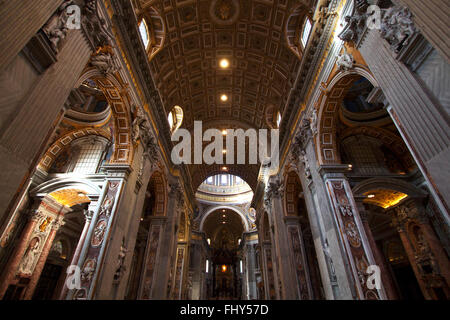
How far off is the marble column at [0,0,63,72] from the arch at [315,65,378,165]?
778 cm

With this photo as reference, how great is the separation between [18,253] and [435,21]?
15.2 m

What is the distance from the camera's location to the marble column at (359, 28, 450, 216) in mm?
3355

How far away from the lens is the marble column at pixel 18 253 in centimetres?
891

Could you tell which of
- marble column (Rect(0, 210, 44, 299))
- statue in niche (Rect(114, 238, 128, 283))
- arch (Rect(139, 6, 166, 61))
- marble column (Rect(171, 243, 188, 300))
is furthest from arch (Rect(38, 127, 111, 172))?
marble column (Rect(171, 243, 188, 300))

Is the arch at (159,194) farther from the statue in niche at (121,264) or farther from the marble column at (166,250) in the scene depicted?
the statue in niche at (121,264)

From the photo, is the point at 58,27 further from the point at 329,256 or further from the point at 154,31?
the point at 329,256

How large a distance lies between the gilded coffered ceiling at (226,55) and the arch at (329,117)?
3.05m

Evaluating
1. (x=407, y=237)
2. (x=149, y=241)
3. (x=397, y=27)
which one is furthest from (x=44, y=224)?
(x=407, y=237)

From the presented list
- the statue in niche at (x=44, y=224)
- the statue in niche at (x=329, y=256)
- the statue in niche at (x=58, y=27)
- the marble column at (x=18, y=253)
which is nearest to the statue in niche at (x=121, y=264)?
the marble column at (x=18, y=253)

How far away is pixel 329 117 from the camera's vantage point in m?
8.29

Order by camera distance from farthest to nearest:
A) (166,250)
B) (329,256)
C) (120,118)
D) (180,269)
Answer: (180,269)
(166,250)
(120,118)
(329,256)

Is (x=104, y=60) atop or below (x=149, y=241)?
atop

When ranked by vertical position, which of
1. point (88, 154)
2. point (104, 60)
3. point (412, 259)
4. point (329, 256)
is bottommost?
point (329, 256)
